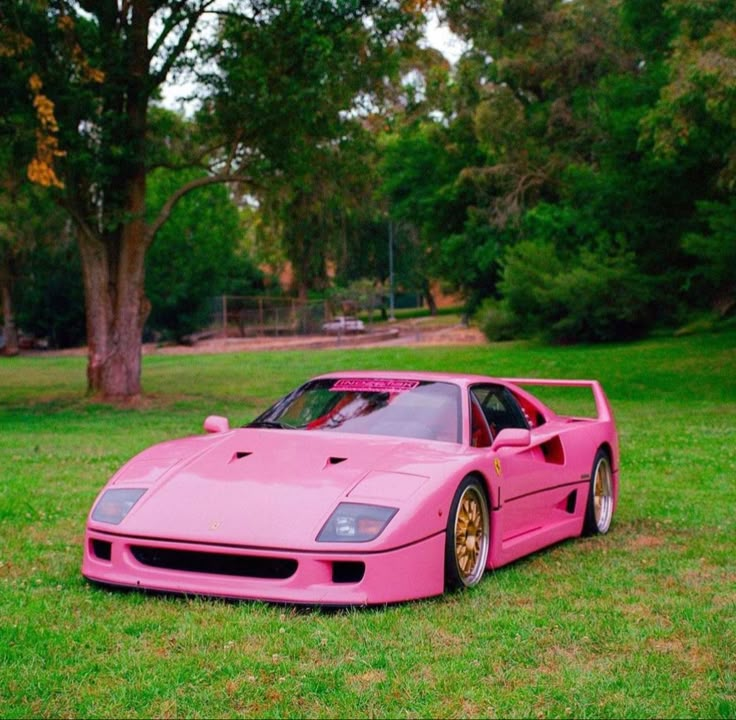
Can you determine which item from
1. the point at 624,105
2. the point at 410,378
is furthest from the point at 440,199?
the point at 410,378

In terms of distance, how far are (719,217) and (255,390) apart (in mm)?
12609

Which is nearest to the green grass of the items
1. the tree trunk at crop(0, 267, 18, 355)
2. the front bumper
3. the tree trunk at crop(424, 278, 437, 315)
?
the front bumper

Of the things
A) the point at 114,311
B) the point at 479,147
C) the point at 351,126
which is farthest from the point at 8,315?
the point at 351,126

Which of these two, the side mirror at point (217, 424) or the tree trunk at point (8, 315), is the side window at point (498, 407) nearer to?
the side mirror at point (217, 424)

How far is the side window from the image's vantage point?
780cm

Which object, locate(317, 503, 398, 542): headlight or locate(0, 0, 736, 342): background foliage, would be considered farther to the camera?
locate(0, 0, 736, 342): background foliage

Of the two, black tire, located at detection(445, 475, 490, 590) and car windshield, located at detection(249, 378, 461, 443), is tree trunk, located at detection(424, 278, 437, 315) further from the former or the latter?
black tire, located at detection(445, 475, 490, 590)

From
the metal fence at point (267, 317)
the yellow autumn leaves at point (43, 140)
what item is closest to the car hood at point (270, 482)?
the yellow autumn leaves at point (43, 140)

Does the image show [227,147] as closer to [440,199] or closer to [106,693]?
[106,693]

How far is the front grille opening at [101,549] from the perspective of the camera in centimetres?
637

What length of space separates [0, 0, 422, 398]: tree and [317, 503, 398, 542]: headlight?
49.5 feet

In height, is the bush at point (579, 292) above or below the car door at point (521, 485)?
above

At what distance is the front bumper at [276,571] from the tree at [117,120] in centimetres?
1462

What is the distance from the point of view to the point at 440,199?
168 feet
